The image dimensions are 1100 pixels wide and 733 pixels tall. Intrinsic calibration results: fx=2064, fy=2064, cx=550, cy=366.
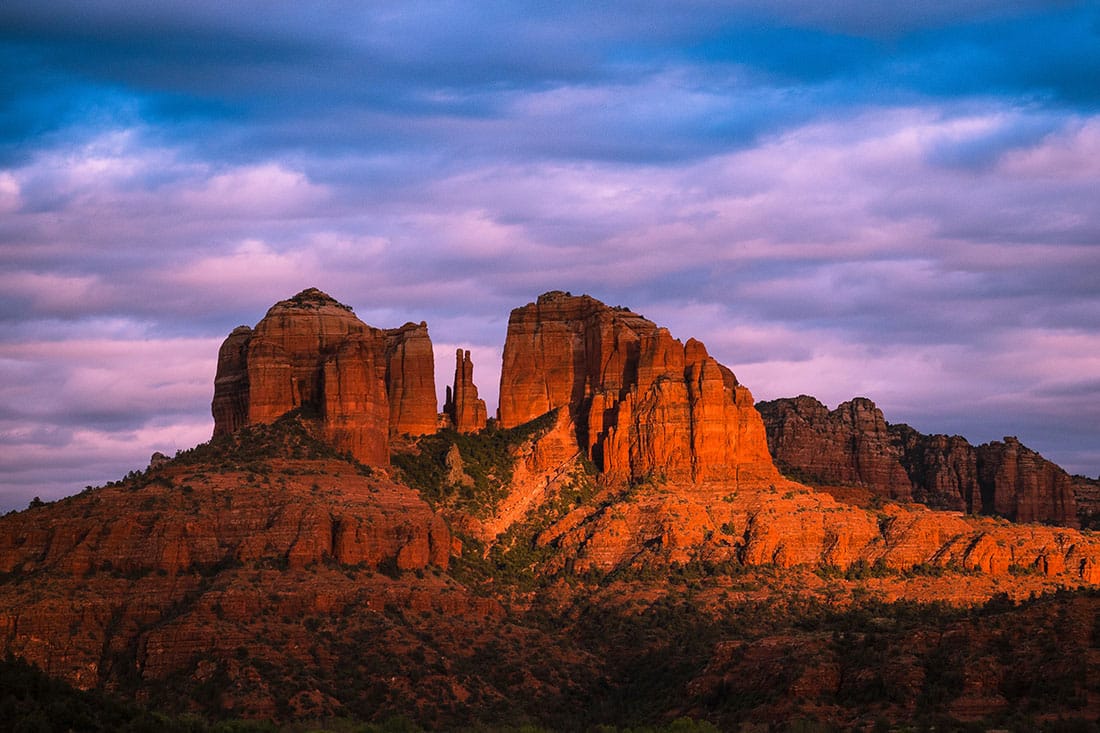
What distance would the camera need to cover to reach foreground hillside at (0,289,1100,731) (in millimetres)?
125688

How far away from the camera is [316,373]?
579 ft

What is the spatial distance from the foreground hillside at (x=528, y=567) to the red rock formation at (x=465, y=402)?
243mm

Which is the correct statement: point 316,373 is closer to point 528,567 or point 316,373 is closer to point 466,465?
point 466,465

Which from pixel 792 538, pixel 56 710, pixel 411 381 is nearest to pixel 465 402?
pixel 411 381

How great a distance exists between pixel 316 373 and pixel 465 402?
21.0 m

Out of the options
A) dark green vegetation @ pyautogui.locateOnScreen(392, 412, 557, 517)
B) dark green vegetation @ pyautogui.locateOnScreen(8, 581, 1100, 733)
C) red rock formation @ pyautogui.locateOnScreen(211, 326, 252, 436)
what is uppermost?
red rock formation @ pyautogui.locateOnScreen(211, 326, 252, 436)

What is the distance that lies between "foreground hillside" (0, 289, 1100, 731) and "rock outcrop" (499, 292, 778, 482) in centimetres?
25

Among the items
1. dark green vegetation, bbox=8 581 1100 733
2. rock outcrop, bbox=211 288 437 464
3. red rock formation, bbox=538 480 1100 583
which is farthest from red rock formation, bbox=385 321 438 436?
dark green vegetation, bbox=8 581 1100 733

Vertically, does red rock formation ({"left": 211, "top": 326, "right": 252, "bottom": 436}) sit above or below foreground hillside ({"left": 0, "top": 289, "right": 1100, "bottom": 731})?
above

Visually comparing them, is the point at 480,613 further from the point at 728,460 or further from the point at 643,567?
the point at 728,460

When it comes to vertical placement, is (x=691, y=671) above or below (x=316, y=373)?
below

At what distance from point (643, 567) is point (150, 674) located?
50381 millimetres

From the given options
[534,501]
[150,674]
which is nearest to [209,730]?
[150,674]

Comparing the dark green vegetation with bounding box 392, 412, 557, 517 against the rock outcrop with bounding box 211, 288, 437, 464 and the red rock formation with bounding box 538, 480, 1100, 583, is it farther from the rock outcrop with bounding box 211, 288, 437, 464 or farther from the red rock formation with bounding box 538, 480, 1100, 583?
the red rock formation with bounding box 538, 480, 1100, 583
